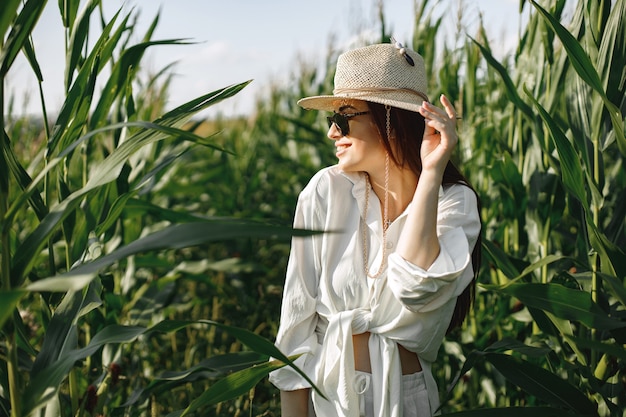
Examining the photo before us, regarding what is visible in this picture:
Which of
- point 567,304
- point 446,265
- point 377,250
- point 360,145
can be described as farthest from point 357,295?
point 567,304

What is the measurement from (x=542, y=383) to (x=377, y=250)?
1.72 ft

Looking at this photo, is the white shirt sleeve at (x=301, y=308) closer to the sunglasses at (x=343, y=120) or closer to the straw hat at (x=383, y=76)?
the sunglasses at (x=343, y=120)

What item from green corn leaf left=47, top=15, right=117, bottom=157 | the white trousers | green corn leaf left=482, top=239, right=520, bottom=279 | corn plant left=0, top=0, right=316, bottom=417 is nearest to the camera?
corn plant left=0, top=0, right=316, bottom=417

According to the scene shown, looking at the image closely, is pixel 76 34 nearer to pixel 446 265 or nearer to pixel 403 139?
pixel 403 139

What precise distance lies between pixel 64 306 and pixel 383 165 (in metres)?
0.83

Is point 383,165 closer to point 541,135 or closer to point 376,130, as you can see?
point 376,130

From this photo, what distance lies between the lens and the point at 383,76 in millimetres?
Answer: 1673

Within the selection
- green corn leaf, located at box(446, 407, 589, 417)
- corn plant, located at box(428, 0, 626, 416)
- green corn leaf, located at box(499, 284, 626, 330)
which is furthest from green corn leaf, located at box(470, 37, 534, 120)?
green corn leaf, located at box(446, 407, 589, 417)

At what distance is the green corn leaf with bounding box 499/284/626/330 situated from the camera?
1.55 metres

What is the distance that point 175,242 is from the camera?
98cm

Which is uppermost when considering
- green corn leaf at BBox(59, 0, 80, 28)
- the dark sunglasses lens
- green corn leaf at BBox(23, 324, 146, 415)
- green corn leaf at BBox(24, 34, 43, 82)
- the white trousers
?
green corn leaf at BBox(59, 0, 80, 28)

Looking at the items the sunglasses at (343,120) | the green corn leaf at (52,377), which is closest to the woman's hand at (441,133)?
the sunglasses at (343,120)

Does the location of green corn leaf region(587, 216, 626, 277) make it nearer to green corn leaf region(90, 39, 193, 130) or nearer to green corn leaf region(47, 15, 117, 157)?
green corn leaf region(90, 39, 193, 130)

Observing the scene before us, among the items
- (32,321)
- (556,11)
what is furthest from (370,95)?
(32,321)
